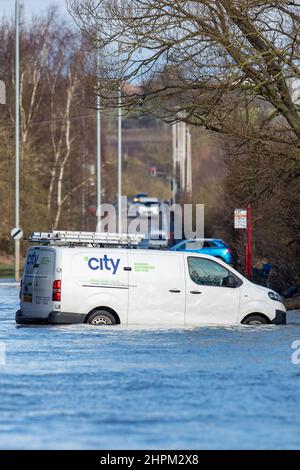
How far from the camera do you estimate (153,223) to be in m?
92.5

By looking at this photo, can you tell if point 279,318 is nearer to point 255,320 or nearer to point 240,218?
point 255,320

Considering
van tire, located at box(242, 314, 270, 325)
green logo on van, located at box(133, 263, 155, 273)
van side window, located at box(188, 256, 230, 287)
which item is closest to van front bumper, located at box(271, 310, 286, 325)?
van tire, located at box(242, 314, 270, 325)

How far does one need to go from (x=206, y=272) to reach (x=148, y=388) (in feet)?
25.5

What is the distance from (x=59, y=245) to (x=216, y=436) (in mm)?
11603

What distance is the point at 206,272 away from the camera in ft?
75.6

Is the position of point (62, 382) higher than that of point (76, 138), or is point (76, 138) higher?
point (76, 138)

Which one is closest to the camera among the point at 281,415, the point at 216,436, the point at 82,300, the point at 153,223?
the point at 216,436

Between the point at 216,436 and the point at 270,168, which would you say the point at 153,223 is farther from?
the point at 216,436

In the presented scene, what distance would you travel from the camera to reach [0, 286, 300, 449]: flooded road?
1206 centimetres

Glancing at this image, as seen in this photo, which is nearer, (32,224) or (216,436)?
(216,436)

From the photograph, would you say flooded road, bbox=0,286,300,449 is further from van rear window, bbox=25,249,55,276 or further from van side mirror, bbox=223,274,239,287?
van rear window, bbox=25,249,55,276

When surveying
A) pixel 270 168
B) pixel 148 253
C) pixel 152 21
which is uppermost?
pixel 152 21

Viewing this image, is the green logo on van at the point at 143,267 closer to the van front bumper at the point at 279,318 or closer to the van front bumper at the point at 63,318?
the van front bumper at the point at 63,318
